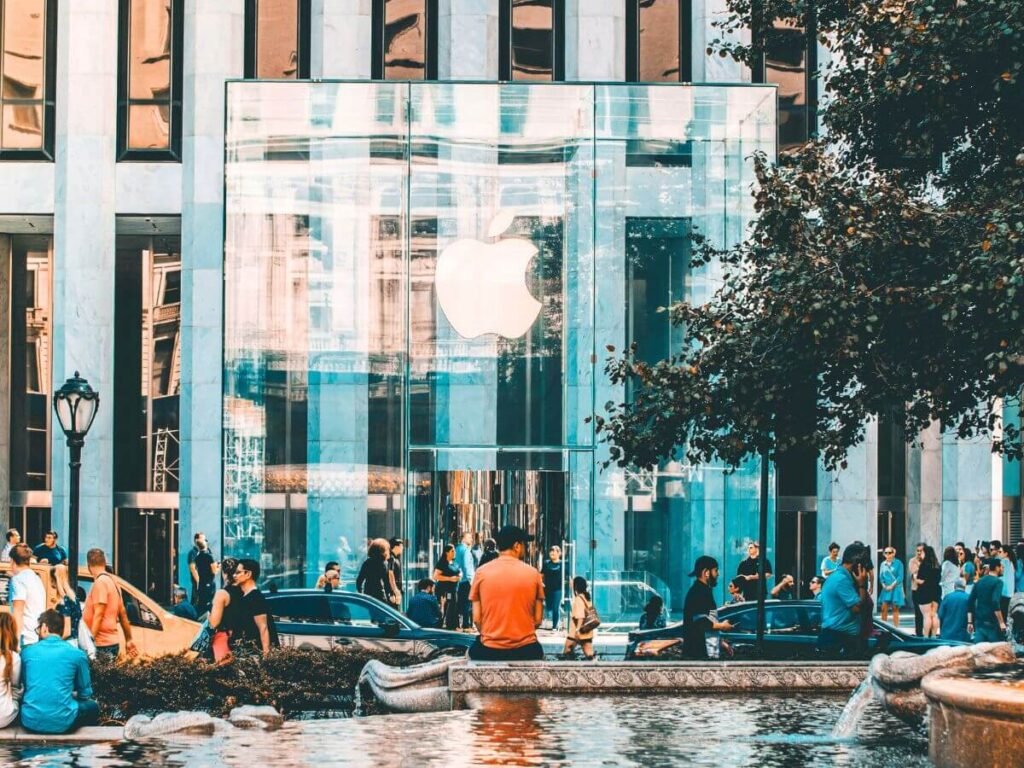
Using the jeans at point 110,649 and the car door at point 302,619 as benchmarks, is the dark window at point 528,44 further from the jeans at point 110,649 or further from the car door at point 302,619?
the jeans at point 110,649

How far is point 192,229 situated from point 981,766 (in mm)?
28242

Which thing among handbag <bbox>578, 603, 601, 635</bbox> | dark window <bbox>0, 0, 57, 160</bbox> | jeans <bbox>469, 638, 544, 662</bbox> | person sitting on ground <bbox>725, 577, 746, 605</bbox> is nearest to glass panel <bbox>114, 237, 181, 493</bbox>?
dark window <bbox>0, 0, 57, 160</bbox>

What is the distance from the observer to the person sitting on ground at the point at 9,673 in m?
12.5

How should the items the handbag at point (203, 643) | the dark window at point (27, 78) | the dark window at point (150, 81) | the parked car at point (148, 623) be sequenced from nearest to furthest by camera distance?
1. the handbag at point (203, 643)
2. the parked car at point (148, 623)
3. the dark window at point (150, 81)
4. the dark window at point (27, 78)

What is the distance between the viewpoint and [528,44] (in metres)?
35.4

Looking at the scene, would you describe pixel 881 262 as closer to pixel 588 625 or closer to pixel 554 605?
pixel 588 625

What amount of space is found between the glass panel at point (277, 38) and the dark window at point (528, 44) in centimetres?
423

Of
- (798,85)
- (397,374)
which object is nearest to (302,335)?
(397,374)

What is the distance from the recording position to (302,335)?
28516mm

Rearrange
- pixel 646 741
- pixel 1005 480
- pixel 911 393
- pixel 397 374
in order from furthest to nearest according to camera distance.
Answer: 1. pixel 1005 480
2. pixel 397 374
3. pixel 911 393
4. pixel 646 741

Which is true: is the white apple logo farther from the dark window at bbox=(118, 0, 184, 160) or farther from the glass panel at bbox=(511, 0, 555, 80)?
the dark window at bbox=(118, 0, 184, 160)

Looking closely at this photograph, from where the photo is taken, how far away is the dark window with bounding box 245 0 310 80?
116 ft

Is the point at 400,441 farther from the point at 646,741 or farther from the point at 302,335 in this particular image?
the point at 646,741

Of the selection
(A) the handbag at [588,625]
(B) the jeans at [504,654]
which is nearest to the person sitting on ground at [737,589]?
(A) the handbag at [588,625]
